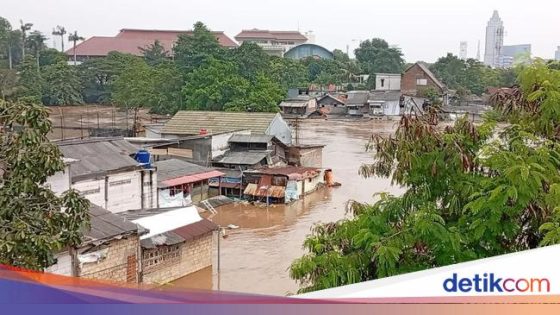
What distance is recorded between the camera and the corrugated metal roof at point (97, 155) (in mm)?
11711

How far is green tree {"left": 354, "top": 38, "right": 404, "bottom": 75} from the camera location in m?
55.8

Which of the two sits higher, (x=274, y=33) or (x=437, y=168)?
(x=274, y=33)

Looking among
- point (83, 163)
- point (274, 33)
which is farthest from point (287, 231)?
point (274, 33)

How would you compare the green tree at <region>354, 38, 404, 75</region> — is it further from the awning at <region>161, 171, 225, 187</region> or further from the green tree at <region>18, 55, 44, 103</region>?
the awning at <region>161, 171, 225, 187</region>

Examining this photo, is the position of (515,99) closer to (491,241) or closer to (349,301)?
(491,241)

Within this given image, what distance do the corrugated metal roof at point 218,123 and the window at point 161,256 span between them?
10985 millimetres

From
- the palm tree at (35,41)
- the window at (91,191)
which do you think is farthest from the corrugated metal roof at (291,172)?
the palm tree at (35,41)

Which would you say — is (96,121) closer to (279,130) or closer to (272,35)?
(279,130)

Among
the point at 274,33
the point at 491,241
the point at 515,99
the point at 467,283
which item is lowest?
the point at 491,241

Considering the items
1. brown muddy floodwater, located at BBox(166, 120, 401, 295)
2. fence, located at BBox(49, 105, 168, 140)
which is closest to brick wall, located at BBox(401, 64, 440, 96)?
fence, located at BBox(49, 105, 168, 140)

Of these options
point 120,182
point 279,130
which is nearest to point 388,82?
point 279,130

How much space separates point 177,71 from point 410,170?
3672 cm

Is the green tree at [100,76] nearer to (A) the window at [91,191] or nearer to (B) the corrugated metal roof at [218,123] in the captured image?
(B) the corrugated metal roof at [218,123]

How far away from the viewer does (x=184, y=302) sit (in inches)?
80.5
